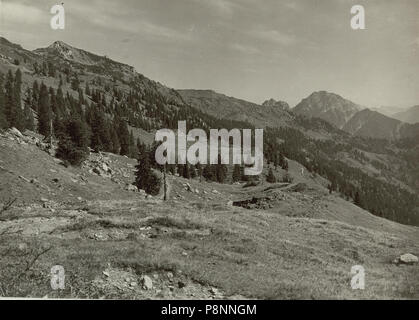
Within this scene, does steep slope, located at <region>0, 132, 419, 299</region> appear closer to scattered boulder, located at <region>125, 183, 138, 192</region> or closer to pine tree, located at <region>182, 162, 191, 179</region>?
scattered boulder, located at <region>125, 183, 138, 192</region>

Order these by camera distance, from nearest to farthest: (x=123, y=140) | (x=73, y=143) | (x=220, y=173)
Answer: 1. (x=73, y=143)
2. (x=123, y=140)
3. (x=220, y=173)

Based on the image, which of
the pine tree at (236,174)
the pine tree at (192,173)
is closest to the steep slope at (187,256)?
the pine tree at (192,173)

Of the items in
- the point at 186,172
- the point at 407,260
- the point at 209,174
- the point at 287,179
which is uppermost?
the point at 407,260

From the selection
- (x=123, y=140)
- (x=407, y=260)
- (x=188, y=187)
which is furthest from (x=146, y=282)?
(x=123, y=140)

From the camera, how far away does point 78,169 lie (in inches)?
2926

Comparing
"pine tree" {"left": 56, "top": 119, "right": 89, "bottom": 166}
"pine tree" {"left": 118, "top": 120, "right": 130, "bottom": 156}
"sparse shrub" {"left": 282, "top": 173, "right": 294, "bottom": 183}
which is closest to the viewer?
"pine tree" {"left": 56, "top": 119, "right": 89, "bottom": 166}

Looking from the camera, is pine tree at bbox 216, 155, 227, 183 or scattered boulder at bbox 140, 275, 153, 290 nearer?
scattered boulder at bbox 140, 275, 153, 290

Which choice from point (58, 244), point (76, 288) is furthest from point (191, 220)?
point (76, 288)

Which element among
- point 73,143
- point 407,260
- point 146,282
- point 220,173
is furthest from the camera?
point 220,173

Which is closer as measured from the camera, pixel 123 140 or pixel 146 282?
pixel 146 282

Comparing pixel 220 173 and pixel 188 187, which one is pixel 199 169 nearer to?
pixel 220 173

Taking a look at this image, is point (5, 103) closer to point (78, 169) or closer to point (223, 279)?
point (78, 169)

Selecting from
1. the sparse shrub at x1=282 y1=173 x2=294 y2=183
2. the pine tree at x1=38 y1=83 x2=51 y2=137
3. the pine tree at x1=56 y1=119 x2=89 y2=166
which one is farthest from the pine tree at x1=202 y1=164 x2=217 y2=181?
the pine tree at x1=56 y1=119 x2=89 y2=166
